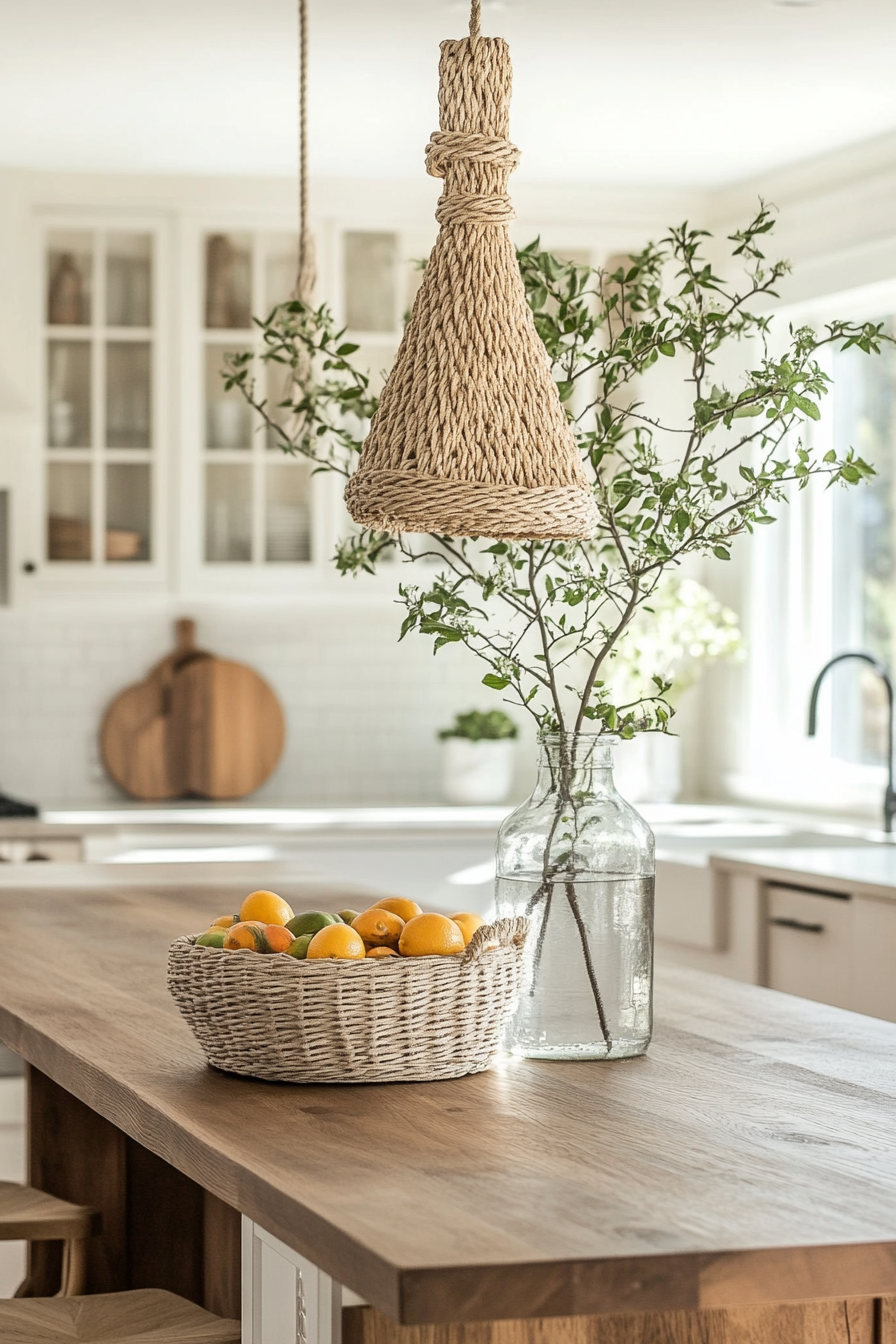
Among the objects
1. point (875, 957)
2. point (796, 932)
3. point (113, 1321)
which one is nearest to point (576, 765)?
point (113, 1321)

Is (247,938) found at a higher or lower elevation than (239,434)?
lower

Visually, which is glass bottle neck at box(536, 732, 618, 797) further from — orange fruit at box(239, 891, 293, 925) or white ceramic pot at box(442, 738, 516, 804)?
white ceramic pot at box(442, 738, 516, 804)

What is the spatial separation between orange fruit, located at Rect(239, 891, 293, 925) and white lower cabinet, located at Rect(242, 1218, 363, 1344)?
422mm

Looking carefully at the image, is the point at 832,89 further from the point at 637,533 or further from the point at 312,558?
the point at 637,533

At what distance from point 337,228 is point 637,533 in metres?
3.45

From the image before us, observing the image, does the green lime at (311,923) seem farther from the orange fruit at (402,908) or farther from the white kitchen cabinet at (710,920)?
the white kitchen cabinet at (710,920)

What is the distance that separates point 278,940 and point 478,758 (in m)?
3.51

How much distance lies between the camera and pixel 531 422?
1.65 metres

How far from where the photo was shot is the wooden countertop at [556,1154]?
1.18 m

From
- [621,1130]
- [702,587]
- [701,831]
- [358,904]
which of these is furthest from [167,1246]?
[702,587]

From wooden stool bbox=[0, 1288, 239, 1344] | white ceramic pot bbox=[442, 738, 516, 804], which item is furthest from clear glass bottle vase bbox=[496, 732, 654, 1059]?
white ceramic pot bbox=[442, 738, 516, 804]

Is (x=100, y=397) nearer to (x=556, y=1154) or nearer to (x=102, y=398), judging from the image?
(x=102, y=398)

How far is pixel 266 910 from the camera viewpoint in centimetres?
189

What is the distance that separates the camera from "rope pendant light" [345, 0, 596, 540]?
64.1 inches
